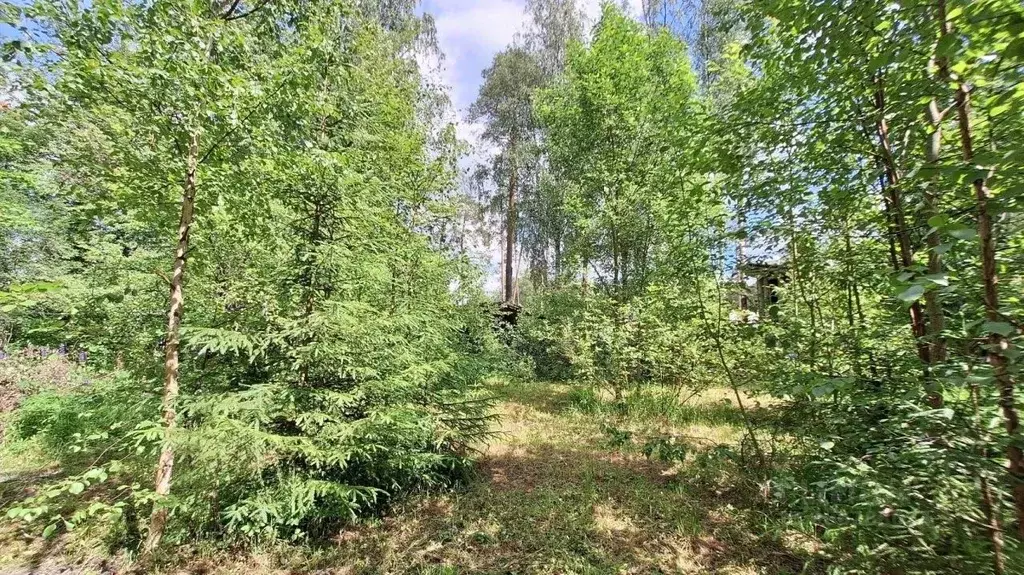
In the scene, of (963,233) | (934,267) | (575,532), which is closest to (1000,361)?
(963,233)

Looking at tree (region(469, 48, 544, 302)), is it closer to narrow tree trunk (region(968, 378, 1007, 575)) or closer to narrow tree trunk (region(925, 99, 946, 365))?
narrow tree trunk (region(925, 99, 946, 365))

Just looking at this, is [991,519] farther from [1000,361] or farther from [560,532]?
[560,532]

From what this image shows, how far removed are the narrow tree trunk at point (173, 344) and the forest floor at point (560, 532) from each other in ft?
1.33

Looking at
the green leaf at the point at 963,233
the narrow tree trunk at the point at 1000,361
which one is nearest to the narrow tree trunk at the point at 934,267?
the narrow tree trunk at the point at 1000,361

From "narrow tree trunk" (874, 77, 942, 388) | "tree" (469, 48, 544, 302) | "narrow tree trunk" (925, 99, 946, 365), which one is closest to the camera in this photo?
"narrow tree trunk" (925, 99, 946, 365)

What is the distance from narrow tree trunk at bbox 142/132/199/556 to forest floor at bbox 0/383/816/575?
15.9 inches

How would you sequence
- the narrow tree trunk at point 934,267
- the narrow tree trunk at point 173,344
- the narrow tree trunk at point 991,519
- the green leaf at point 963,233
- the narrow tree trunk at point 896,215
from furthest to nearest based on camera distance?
the narrow tree trunk at point 173,344
the narrow tree trunk at point 896,215
the narrow tree trunk at point 934,267
the narrow tree trunk at point 991,519
the green leaf at point 963,233

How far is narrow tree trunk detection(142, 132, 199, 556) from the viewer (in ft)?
9.16

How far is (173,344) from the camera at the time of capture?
9.37ft

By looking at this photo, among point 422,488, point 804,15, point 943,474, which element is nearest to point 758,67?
point 804,15

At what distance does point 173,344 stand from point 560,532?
350 cm

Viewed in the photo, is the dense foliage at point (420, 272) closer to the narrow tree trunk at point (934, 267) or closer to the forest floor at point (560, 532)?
the narrow tree trunk at point (934, 267)

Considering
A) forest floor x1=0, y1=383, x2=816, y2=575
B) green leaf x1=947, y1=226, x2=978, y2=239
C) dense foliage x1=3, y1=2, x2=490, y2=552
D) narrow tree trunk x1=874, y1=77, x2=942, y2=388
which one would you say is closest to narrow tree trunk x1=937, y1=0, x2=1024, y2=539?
green leaf x1=947, y1=226, x2=978, y2=239

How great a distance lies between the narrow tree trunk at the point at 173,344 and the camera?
2793mm
